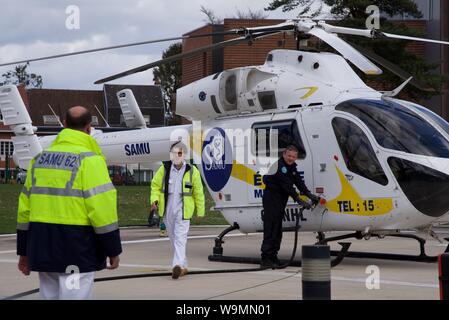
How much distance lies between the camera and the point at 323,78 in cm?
1434

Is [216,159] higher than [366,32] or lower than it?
lower

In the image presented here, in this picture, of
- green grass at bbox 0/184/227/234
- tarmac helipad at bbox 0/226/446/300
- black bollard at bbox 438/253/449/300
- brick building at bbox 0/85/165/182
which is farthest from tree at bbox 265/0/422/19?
brick building at bbox 0/85/165/182

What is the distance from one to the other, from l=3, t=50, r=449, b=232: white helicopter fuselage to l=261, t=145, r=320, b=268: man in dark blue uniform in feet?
1.72

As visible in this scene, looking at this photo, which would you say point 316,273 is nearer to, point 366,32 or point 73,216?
point 73,216

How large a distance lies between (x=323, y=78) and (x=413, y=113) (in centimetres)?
174

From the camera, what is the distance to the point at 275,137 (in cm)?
1444

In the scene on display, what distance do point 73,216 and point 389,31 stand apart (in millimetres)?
30092

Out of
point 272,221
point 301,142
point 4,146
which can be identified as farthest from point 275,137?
point 4,146

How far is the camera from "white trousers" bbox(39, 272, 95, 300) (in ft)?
21.6

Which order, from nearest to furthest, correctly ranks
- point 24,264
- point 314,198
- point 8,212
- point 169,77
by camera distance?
point 24,264 → point 314,198 → point 8,212 → point 169,77

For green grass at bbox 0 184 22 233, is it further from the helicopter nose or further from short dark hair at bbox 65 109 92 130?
short dark hair at bbox 65 109 92 130

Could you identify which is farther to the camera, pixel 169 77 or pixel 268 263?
pixel 169 77
